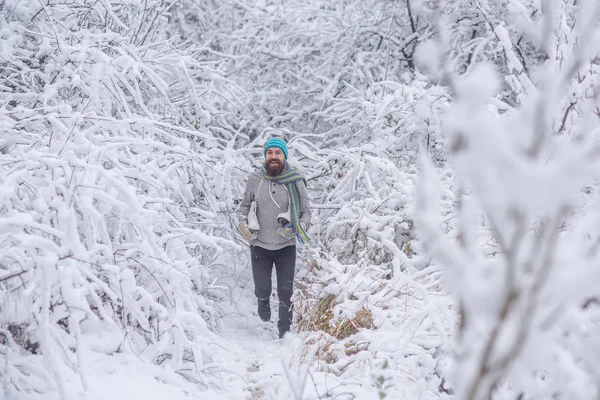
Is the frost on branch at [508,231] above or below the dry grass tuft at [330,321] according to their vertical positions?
above

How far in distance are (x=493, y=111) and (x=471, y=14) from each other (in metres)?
3.38

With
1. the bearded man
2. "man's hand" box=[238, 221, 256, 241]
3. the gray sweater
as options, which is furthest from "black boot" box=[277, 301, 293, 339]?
"man's hand" box=[238, 221, 256, 241]

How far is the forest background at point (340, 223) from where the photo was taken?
0.84 meters

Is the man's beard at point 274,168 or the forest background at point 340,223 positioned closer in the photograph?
the forest background at point 340,223

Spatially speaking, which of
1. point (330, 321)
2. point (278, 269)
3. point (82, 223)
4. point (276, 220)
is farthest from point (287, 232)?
point (82, 223)

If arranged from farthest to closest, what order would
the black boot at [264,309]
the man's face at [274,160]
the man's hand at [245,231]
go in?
→ the black boot at [264,309] < the man's face at [274,160] < the man's hand at [245,231]

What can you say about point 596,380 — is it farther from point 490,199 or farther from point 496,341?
point 490,199

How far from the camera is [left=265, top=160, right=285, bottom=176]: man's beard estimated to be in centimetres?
436

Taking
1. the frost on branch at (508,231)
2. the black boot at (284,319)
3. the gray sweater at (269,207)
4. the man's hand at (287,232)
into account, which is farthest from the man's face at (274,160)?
the frost on branch at (508,231)

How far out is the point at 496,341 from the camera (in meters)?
0.86

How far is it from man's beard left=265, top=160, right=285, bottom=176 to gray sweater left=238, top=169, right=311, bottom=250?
90 millimetres

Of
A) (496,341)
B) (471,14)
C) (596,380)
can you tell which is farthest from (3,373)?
(471,14)

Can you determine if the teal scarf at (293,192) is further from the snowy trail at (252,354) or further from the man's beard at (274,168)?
the snowy trail at (252,354)

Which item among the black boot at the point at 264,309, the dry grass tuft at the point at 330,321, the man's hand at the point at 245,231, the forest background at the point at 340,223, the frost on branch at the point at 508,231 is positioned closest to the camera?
the frost on branch at the point at 508,231
